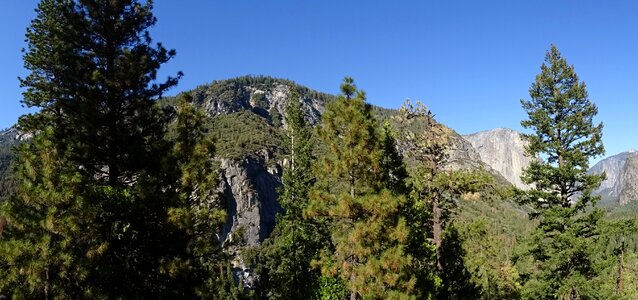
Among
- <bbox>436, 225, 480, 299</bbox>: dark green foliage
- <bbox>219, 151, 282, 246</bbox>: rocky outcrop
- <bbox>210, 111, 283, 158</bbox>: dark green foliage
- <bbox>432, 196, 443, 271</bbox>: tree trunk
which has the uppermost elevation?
<bbox>210, 111, 283, 158</bbox>: dark green foliage

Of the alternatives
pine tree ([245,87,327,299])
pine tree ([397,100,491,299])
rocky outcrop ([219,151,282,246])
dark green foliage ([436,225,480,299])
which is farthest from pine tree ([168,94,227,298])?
rocky outcrop ([219,151,282,246])

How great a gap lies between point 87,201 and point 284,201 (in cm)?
2398

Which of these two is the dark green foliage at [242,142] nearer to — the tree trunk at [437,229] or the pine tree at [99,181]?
the tree trunk at [437,229]

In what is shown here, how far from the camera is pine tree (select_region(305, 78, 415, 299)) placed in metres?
14.8

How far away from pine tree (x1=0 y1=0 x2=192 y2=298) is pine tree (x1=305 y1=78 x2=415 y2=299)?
17.9 feet

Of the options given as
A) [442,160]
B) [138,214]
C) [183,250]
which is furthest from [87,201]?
[442,160]

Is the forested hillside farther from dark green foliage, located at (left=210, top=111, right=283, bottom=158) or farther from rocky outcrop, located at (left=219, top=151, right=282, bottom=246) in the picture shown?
dark green foliage, located at (left=210, top=111, right=283, bottom=158)

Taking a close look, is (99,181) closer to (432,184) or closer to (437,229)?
(432,184)

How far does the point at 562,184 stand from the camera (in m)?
21.7

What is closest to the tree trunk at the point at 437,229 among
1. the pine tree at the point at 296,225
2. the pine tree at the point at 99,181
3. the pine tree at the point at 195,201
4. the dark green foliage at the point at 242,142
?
the pine tree at the point at 296,225

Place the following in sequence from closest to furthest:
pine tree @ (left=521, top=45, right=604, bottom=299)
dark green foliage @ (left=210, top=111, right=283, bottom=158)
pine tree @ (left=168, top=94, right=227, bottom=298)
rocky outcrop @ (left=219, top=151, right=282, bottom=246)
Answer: pine tree @ (left=168, top=94, right=227, bottom=298) → pine tree @ (left=521, top=45, right=604, bottom=299) → rocky outcrop @ (left=219, top=151, right=282, bottom=246) → dark green foliage @ (left=210, top=111, right=283, bottom=158)

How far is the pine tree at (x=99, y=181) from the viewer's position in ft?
32.1

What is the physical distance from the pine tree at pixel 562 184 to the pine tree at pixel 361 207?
32.7 ft

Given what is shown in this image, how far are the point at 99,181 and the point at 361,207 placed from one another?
8.36 metres
